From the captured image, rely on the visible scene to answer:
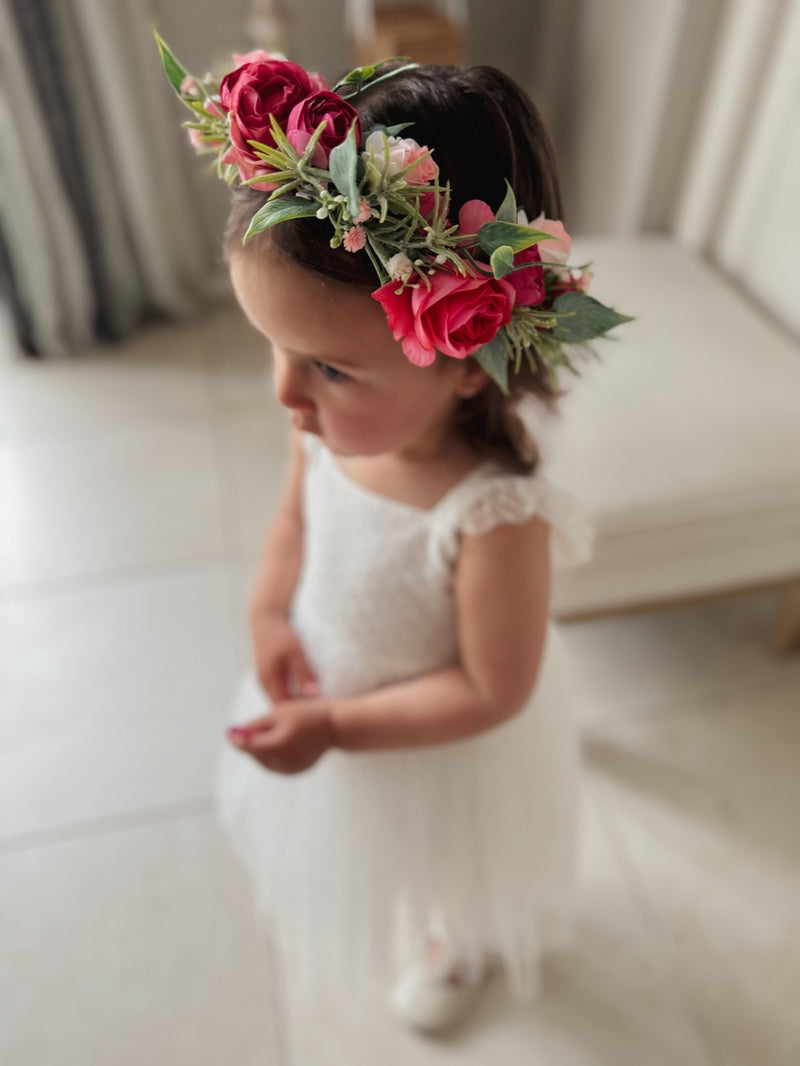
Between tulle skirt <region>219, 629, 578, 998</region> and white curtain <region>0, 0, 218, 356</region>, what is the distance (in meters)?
1.44

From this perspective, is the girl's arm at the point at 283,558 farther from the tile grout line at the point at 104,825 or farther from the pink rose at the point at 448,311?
the tile grout line at the point at 104,825

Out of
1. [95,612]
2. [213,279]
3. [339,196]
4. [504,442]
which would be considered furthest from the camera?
[213,279]

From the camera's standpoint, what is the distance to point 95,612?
4.88ft

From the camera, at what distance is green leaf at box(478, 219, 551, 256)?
15.5 inches

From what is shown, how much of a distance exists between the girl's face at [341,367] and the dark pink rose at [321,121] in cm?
7

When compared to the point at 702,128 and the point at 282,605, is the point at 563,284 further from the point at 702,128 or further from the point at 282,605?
the point at 702,128

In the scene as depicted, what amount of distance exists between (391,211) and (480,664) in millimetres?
364

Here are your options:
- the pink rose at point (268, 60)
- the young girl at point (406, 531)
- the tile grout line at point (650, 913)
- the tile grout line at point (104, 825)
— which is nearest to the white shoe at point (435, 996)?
the young girl at point (406, 531)

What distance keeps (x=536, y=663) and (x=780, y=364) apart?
751 millimetres

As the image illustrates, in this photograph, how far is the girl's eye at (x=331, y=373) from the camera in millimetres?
524

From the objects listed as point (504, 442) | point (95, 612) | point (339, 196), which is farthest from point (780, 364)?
point (95, 612)

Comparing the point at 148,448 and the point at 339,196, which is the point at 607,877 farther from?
the point at 148,448

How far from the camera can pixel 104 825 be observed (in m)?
1.19

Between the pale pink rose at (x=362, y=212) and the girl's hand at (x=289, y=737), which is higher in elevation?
the pale pink rose at (x=362, y=212)
